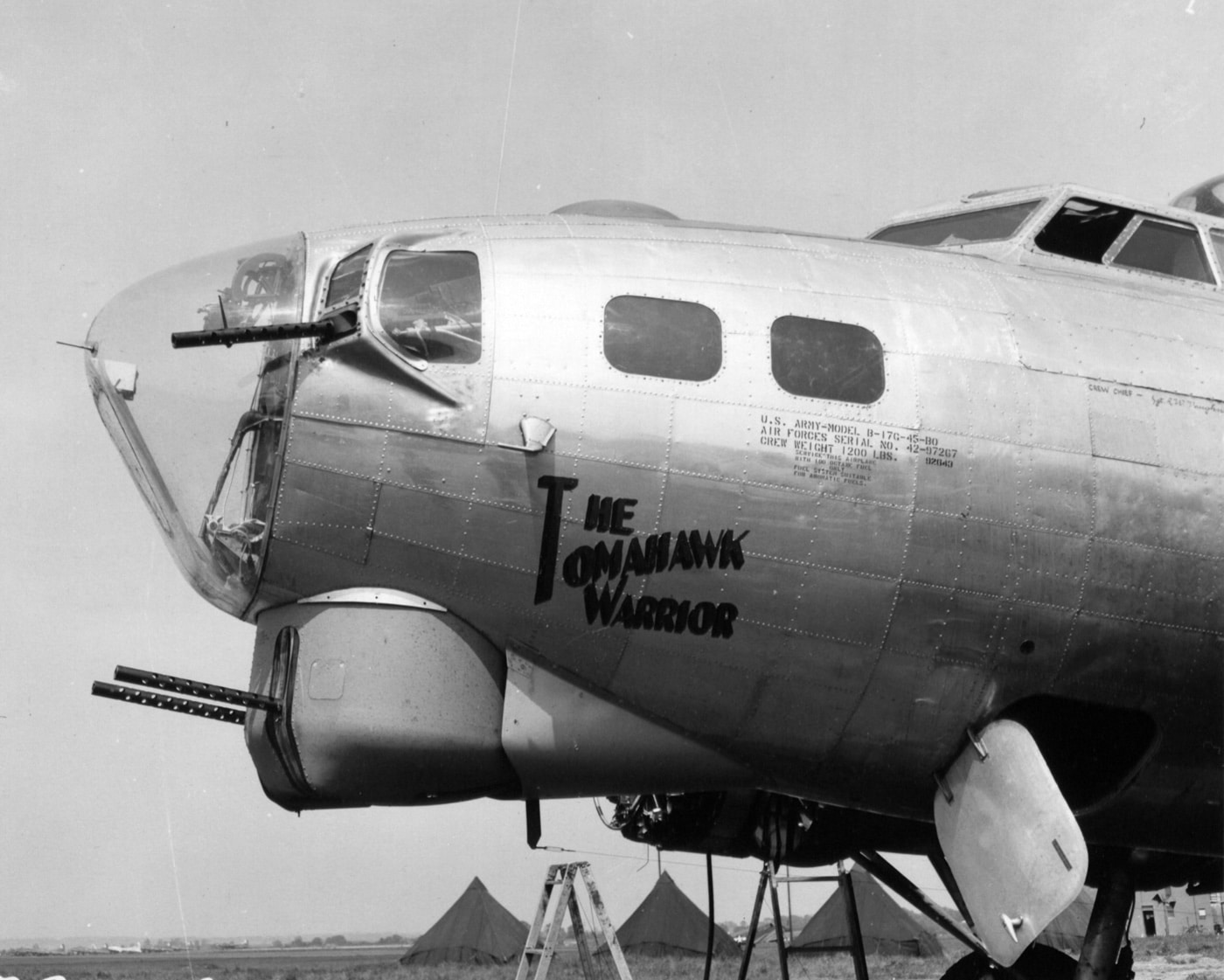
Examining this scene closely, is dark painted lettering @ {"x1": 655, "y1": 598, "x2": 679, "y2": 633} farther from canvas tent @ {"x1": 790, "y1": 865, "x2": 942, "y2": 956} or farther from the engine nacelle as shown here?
canvas tent @ {"x1": 790, "y1": 865, "x2": 942, "y2": 956}

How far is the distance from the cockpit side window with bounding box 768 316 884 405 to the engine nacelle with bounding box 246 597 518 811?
2261 mm

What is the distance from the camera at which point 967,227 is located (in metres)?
10.1

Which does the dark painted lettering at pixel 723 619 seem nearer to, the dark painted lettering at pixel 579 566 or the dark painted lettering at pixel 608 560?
the dark painted lettering at pixel 608 560

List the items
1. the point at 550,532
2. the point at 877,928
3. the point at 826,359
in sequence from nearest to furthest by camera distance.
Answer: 1. the point at 550,532
2. the point at 826,359
3. the point at 877,928

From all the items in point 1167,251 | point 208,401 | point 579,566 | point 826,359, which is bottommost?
point 579,566

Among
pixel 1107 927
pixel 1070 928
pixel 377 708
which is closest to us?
pixel 377 708

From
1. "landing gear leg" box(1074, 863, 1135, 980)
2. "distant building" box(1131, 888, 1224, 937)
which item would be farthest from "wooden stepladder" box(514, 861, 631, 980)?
"distant building" box(1131, 888, 1224, 937)

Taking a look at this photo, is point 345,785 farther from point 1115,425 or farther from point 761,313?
point 1115,425

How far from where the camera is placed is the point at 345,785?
23.8 feet

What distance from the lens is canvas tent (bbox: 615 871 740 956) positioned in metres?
37.1

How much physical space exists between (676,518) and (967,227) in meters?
4.17

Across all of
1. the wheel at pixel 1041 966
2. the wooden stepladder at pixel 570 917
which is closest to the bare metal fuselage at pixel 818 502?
the wheel at pixel 1041 966

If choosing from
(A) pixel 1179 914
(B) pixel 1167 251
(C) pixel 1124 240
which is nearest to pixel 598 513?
(C) pixel 1124 240

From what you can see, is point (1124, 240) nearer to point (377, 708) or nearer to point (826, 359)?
point (826, 359)
